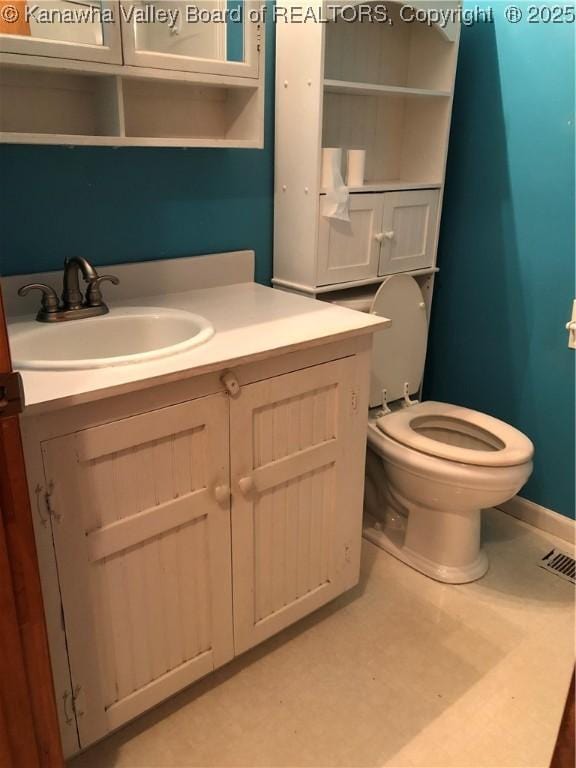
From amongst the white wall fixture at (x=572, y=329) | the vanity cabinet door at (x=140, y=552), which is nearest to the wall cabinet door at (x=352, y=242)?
the white wall fixture at (x=572, y=329)

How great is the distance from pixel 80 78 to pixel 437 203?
45.6 inches

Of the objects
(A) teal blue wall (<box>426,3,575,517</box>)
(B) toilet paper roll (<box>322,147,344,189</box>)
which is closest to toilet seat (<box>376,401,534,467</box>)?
(A) teal blue wall (<box>426,3,575,517</box>)

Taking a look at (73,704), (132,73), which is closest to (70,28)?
(132,73)

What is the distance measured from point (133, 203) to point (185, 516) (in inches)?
32.2

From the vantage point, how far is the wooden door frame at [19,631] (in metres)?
0.94

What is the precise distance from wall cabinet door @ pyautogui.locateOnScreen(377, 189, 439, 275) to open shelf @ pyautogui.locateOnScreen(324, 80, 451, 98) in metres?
0.28

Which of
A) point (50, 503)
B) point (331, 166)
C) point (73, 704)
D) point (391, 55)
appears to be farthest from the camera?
point (391, 55)

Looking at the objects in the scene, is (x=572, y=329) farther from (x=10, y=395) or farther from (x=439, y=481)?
(x=10, y=395)

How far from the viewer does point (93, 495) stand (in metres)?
1.15

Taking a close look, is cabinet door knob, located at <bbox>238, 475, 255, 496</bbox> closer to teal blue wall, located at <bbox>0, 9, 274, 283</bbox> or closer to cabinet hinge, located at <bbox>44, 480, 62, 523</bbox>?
cabinet hinge, located at <bbox>44, 480, 62, 523</bbox>

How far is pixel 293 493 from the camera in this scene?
150 centimetres

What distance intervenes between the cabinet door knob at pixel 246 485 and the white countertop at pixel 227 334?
10.8 inches

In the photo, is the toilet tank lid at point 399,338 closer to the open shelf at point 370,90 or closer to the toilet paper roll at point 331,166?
the toilet paper roll at point 331,166

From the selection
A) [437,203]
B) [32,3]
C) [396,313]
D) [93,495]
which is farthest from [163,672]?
[437,203]
